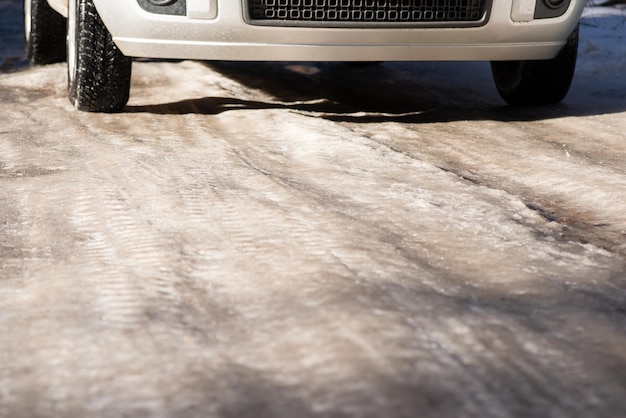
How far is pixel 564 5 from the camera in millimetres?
3953

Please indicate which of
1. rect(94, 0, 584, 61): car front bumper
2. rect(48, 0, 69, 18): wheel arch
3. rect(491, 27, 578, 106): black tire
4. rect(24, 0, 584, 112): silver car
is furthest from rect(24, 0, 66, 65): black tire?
rect(491, 27, 578, 106): black tire

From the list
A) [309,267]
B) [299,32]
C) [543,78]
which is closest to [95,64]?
[299,32]

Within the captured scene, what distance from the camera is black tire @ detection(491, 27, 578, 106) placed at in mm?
4438

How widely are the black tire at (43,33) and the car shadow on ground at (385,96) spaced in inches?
37.9

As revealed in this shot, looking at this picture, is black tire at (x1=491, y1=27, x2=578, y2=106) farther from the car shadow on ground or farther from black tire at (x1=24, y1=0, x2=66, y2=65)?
black tire at (x1=24, y1=0, x2=66, y2=65)

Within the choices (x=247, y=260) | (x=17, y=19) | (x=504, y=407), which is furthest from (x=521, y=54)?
(x=17, y=19)

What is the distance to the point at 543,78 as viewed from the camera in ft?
14.7

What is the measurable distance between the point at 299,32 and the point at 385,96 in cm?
140

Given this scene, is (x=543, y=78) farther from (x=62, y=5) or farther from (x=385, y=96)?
(x=62, y=5)

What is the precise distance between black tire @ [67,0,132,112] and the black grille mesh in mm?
664

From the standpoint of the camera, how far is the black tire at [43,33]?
584cm

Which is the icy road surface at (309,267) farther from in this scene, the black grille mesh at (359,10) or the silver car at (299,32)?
the black grille mesh at (359,10)

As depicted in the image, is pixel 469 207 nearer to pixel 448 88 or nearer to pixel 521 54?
pixel 521 54

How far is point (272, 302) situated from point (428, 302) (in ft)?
1.00
